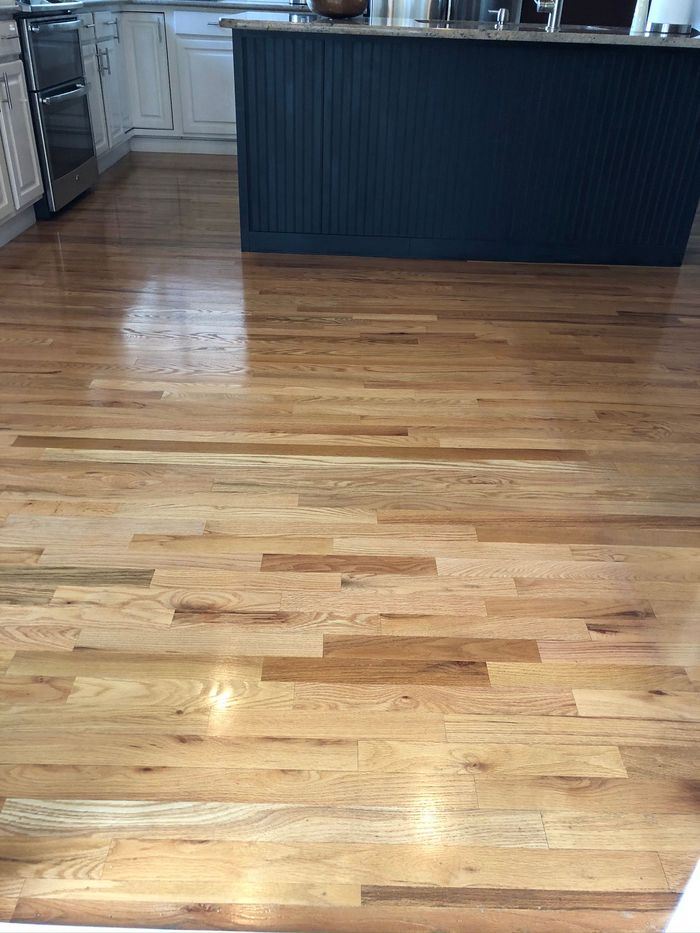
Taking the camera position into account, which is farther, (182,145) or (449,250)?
(182,145)

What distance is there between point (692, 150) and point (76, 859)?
350 centimetres

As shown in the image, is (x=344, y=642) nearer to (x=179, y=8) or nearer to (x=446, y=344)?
(x=446, y=344)

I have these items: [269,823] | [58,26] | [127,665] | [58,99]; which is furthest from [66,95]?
[269,823]

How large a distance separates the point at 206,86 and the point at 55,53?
5.25 feet

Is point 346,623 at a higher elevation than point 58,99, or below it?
below

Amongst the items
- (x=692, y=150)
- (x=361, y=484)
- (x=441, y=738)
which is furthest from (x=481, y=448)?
(x=692, y=150)

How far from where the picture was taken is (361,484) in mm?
1964

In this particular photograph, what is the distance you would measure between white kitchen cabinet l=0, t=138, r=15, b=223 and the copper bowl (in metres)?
1.50

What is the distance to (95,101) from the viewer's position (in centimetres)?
458

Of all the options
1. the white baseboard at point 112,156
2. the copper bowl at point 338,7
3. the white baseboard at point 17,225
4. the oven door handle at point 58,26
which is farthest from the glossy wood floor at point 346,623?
the white baseboard at point 112,156

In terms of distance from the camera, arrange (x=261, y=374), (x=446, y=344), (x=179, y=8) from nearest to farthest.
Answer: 1. (x=261, y=374)
2. (x=446, y=344)
3. (x=179, y=8)

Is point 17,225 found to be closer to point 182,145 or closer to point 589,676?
point 182,145

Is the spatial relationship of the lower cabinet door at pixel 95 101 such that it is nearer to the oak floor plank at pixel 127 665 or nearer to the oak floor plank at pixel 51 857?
the oak floor plank at pixel 127 665

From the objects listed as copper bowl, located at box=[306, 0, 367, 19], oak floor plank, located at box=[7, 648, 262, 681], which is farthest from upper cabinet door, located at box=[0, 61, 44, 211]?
oak floor plank, located at box=[7, 648, 262, 681]
